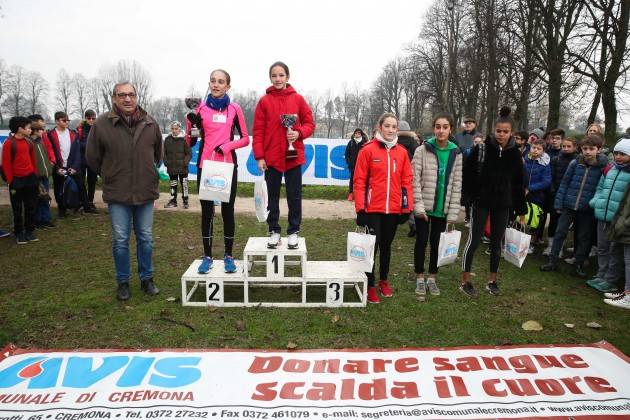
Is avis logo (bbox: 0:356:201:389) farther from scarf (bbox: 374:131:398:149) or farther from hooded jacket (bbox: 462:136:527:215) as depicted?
Answer: hooded jacket (bbox: 462:136:527:215)

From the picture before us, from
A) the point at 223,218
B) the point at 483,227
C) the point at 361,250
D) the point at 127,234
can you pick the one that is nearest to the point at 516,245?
the point at 483,227

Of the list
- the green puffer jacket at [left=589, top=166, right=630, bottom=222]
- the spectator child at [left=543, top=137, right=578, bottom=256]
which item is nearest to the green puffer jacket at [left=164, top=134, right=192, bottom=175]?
the spectator child at [left=543, top=137, right=578, bottom=256]

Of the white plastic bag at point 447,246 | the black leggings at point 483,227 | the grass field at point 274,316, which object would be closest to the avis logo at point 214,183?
the grass field at point 274,316

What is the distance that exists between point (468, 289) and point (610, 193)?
2277 mm

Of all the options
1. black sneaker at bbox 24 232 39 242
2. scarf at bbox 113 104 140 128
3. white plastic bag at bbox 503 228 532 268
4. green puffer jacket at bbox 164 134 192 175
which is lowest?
black sneaker at bbox 24 232 39 242

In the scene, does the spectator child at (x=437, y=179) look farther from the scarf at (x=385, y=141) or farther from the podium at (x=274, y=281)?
the podium at (x=274, y=281)

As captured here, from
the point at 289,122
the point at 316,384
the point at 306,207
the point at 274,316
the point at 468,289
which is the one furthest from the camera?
the point at 306,207

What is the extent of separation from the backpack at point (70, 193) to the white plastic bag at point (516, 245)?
28.3 feet

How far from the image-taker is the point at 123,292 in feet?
15.7

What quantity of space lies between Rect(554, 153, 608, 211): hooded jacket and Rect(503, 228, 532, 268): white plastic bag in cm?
145

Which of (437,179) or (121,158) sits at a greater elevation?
(121,158)

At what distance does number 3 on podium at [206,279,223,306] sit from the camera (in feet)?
15.3

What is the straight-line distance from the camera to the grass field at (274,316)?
394 centimetres

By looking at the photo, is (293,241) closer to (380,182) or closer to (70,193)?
(380,182)
